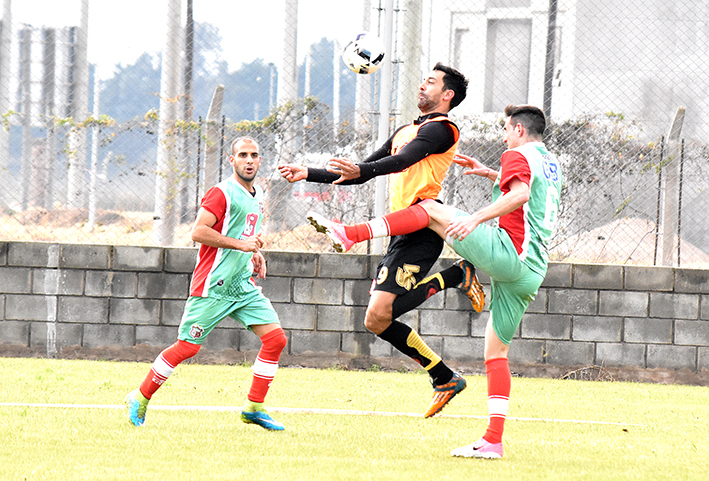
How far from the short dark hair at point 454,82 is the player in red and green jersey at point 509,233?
588 millimetres

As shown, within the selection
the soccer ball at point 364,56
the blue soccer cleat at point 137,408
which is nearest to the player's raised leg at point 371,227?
the blue soccer cleat at point 137,408

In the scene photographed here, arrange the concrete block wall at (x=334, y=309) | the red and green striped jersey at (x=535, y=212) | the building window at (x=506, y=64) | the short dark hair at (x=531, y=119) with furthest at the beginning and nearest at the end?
the building window at (x=506, y=64) < the concrete block wall at (x=334, y=309) < the short dark hair at (x=531, y=119) < the red and green striped jersey at (x=535, y=212)

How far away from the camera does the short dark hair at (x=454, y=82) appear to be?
5.22m

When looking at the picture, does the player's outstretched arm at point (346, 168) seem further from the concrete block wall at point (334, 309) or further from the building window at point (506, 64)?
the building window at point (506, 64)

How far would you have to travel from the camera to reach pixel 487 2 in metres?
8.78

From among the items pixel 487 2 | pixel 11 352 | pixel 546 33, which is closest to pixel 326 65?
pixel 487 2

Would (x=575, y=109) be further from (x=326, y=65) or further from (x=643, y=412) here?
(x=643, y=412)

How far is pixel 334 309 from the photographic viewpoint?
8.27m

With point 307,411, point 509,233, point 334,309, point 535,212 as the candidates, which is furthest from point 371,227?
point 334,309

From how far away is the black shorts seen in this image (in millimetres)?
5238

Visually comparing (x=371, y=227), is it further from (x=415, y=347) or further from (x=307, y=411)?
(x=307, y=411)

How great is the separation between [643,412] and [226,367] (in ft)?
13.0

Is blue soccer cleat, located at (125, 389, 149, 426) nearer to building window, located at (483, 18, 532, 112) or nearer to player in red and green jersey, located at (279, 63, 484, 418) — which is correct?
player in red and green jersey, located at (279, 63, 484, 418)

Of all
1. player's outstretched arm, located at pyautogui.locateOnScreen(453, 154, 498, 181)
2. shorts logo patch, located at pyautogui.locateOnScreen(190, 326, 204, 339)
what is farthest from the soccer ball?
shorts logo patch, located at pyautogui.locateOnScreen(190, 326, 204, 339)
